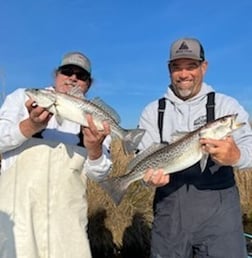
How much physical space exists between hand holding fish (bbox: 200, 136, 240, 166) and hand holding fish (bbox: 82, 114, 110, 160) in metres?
0.76

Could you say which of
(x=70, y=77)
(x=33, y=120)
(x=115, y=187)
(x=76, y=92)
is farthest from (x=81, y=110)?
(x=115, y=187)

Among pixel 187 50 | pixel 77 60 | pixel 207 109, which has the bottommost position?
pixel 207 109

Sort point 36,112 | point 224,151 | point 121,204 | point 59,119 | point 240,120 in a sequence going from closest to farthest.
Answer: point 36,112 < point 224,151 < point 59,119 < point 240,120 < point 121,204

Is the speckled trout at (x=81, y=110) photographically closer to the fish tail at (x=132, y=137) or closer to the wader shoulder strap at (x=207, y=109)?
the fish tail at (x=132, y=137)

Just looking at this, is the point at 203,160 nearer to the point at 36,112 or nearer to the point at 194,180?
the point at 194,180

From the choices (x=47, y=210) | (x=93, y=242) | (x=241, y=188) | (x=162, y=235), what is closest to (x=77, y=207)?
(x=47, y=210)

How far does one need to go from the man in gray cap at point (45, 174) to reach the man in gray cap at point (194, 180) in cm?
55

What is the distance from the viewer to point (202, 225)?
3604 millimetres

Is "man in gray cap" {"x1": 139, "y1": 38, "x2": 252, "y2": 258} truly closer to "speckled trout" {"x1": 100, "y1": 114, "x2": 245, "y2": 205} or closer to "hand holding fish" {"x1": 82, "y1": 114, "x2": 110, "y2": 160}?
"speckled trout" {"x1": 100, "y1": 114, "x2": 245, "y2": 205}

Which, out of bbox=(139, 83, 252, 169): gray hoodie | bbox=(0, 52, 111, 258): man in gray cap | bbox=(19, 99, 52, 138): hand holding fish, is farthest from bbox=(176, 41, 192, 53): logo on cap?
bbox=(19, 99, 52, 138): hand holding fish

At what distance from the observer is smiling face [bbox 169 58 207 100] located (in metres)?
3.70

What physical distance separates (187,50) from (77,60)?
85cm

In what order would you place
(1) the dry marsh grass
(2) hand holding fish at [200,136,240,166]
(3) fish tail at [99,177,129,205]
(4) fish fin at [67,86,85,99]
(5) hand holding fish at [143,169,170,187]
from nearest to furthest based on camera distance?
(2) hand holding fish at [200,136,240,166]
(4) fish fin at [67,86,85,99]
(5) hand holding fish at [143,169,170,187]
(3) fish tail at [99,177,129,205]
(1) the dry marsh grass

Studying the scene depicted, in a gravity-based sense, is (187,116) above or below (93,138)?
above
